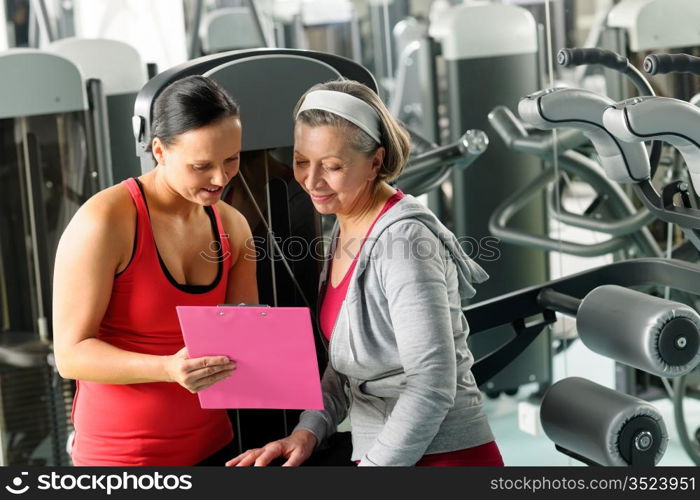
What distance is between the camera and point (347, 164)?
4.86 feet

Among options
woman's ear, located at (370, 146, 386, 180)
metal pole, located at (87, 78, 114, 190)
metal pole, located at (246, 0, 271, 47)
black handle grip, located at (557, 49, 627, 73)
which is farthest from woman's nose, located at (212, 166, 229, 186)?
metal pole, located at (246, 0, 271, 47)

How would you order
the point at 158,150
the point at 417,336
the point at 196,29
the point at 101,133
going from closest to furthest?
the point at 417,336
the point at 158,150
the point at 101,133
the point at 196,29

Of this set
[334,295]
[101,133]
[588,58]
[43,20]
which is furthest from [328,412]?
[43,20]

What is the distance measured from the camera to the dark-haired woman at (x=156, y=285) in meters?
1.45

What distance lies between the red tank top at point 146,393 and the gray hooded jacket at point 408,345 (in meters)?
0.25

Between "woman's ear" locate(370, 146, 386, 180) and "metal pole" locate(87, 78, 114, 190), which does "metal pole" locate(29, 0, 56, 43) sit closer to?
"metal pole" locate(87, 78, 114, 190)

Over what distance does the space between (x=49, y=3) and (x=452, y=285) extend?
1.58 m

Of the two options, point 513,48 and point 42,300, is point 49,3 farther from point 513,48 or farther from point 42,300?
point 513,48

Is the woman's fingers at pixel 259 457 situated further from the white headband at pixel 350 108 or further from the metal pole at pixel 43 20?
the metal pole at pixel 43 20

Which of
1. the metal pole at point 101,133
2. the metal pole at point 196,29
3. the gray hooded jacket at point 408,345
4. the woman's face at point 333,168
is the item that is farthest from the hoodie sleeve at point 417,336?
the metal pole at point 196,29

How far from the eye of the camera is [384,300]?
57.4 inches

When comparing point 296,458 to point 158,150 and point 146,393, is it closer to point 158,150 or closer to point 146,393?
point 146,393

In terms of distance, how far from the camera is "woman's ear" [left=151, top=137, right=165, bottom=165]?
1.49m

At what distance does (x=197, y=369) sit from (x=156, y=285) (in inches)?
6.6
